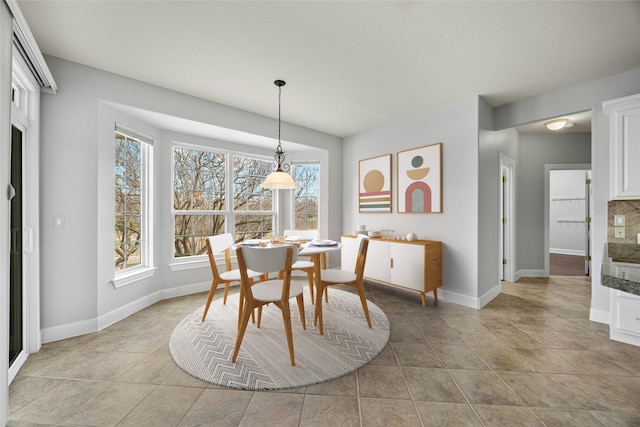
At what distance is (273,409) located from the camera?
1.51 m

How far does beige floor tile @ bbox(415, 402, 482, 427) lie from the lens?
1.41 metres

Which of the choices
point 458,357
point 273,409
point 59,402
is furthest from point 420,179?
point 59,402

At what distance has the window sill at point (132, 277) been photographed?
274cm

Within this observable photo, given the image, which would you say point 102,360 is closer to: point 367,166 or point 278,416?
point 278,416

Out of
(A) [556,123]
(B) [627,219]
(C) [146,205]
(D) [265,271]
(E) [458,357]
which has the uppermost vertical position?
Answer: (A) [556,123]

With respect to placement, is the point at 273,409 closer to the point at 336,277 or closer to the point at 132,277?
the point at 336,277

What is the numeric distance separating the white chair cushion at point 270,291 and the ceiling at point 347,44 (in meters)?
2.04

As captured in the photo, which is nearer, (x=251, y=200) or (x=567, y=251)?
(x=251, y=200)

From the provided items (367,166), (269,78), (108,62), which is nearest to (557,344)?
(367,166)

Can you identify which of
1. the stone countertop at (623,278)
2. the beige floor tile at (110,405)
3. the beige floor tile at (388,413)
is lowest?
the beige floor tile at (388,413)

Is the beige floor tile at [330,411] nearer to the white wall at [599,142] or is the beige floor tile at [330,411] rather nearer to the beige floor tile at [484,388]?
the beige floor tile at [484,388]

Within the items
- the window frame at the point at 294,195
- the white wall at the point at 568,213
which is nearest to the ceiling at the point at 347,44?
the window frame at the point at 294,195

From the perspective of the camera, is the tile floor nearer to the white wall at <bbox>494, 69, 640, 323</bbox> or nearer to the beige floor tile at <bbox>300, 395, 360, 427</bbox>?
the beige floor tile at <bbox>300, 395, 360, 427</bbox>

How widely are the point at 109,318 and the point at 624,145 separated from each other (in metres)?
5.20
